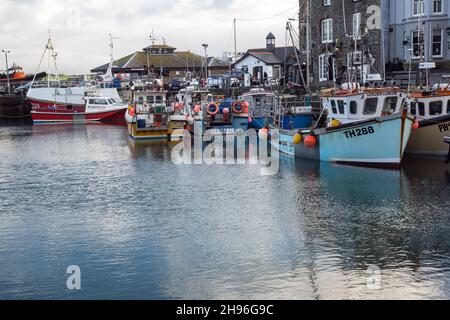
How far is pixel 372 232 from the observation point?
54.7ft

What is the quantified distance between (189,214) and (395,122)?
10960 millimetres

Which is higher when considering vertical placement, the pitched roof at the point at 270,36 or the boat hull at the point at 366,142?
the pitched roof at the point at 270,36

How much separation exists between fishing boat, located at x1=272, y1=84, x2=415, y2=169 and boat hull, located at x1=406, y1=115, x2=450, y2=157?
1.85 meters

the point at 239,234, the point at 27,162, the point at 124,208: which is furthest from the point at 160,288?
the point at 27,162

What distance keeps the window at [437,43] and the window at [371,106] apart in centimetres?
1991

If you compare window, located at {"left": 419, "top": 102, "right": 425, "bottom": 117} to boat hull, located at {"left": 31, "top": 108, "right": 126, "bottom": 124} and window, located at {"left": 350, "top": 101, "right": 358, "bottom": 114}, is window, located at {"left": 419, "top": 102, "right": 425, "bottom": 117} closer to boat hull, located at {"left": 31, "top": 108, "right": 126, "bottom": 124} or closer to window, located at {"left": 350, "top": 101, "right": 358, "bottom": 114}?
window, located at {"left": 350, "top": 101, "right": 358, "bottom": 114}

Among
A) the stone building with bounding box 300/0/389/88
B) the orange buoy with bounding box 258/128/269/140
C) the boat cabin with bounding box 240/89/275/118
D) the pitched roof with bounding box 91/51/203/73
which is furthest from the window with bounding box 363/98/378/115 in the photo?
the pitched roof with bounding box 91/51/203/73

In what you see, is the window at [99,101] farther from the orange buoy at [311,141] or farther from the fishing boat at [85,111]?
the orange buoy at [311,141]

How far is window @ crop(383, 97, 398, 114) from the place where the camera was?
26.8m

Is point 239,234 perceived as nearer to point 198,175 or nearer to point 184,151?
point 198,175

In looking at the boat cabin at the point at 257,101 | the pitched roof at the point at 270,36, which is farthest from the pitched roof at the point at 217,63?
the boat cabin at the point at 257,101

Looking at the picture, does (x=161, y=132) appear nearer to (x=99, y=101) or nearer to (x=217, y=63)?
(x=99, y=101)

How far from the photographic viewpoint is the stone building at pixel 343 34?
147ft
